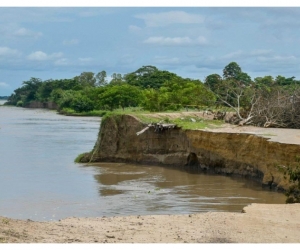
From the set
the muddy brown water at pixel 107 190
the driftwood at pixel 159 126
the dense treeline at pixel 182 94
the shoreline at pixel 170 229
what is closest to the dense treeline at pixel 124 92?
the dense treeline at pixel 182 94

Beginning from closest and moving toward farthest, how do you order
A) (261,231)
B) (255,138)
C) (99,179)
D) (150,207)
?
(261,231), (150,207), (255,138), (99,179)

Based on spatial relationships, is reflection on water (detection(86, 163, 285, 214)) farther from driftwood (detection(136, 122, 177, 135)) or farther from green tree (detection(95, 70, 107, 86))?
green tree (detection(95, 70, 107, 86))

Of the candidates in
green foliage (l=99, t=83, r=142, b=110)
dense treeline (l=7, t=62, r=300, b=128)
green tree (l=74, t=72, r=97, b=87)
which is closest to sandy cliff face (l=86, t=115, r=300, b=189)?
dense treeline (l=7, t=62, r=300, b=128)

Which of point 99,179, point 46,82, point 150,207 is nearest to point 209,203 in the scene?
point 150,207

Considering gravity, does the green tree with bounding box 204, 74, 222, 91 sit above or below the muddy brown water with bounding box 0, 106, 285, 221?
above

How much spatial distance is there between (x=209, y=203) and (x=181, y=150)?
8.54m

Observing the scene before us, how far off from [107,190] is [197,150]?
5938mm

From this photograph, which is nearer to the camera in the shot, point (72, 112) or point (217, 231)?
point (217, 231)

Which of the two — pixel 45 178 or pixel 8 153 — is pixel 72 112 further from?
pixel 45 178

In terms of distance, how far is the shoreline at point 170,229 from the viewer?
371 inches

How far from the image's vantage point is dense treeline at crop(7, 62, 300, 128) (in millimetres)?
26328

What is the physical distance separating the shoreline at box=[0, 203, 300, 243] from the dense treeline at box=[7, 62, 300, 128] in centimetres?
1407

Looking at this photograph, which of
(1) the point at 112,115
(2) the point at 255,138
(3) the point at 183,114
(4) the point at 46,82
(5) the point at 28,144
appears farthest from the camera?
(4) the point at 46,82

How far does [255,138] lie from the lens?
21.2 metres
